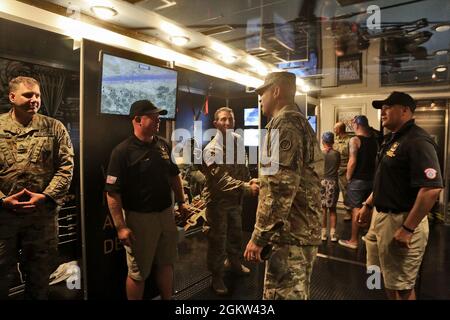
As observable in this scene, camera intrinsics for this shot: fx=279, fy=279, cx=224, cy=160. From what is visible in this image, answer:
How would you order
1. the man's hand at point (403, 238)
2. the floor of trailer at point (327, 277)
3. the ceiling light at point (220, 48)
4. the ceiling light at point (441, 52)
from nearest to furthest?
the man's hand at point (403, 238)
the floor of trailer at point (327, 277)
the ceiling light at point (220, 48)
the ceiling light at point (441, 52)

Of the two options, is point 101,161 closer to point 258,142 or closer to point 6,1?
point 6,1

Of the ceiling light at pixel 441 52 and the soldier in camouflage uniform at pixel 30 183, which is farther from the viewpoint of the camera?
the ceiling light at pixel 441 52

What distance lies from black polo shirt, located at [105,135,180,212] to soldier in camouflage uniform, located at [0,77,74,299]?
329 millimetres

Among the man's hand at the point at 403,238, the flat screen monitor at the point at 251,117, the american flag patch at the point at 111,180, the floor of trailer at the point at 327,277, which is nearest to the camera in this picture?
the man's hand at the point at 403,238

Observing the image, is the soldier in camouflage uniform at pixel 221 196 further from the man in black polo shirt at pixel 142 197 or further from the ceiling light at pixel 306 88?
the ceiling light at pixel 306 88

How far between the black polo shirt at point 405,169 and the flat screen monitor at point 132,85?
1.73 meters

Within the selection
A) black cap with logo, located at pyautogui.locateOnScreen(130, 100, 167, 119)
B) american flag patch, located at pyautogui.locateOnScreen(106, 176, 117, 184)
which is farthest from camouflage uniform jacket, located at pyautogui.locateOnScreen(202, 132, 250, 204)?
american flag patch, located at pyautogui.locateOnScreen(106, 176, 117, 184)

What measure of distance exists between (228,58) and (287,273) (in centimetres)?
244

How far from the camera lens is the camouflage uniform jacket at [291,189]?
1.52 meters

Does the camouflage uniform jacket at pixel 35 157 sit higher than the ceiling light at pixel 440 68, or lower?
lower

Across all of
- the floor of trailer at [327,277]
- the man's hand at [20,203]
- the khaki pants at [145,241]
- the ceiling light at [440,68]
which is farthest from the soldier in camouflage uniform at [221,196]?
the ceiling light at [440,68]

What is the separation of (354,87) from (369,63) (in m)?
0.35

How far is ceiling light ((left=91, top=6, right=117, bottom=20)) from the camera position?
195cm
